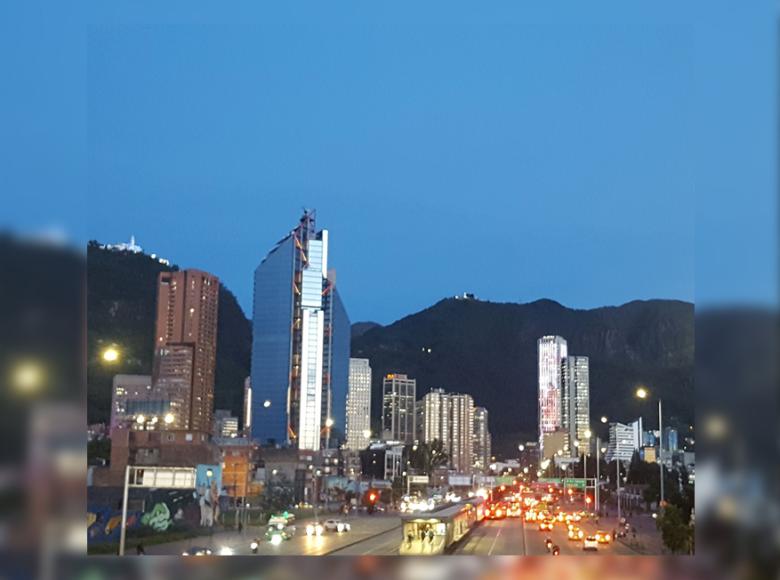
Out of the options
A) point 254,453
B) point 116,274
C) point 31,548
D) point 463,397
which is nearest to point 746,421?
point 31,548

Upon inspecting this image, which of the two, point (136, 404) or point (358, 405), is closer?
point (136, 404)

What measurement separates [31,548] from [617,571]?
643 cm

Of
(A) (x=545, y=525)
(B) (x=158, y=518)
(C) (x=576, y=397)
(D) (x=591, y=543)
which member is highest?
(C) (x=576, y=397)

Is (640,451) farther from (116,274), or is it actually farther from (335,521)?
(116,274)

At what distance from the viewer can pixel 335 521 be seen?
25938mm

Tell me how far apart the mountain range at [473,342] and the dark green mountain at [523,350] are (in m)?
0.05

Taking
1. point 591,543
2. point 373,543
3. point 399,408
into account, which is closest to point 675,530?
point 591,543

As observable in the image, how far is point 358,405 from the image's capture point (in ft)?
216

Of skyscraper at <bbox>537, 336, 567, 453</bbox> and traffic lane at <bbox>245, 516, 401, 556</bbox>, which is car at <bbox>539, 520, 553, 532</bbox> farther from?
skyscraper at <bbox>537, 336, 567, 453</bbox>

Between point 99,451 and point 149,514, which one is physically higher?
point 99,451

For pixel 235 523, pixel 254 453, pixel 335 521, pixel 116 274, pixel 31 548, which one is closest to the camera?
pixel 31 548

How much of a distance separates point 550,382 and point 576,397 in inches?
121

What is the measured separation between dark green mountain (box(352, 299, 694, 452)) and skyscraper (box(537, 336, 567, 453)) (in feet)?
2.36

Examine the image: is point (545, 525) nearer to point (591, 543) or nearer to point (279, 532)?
point (591, 543)
